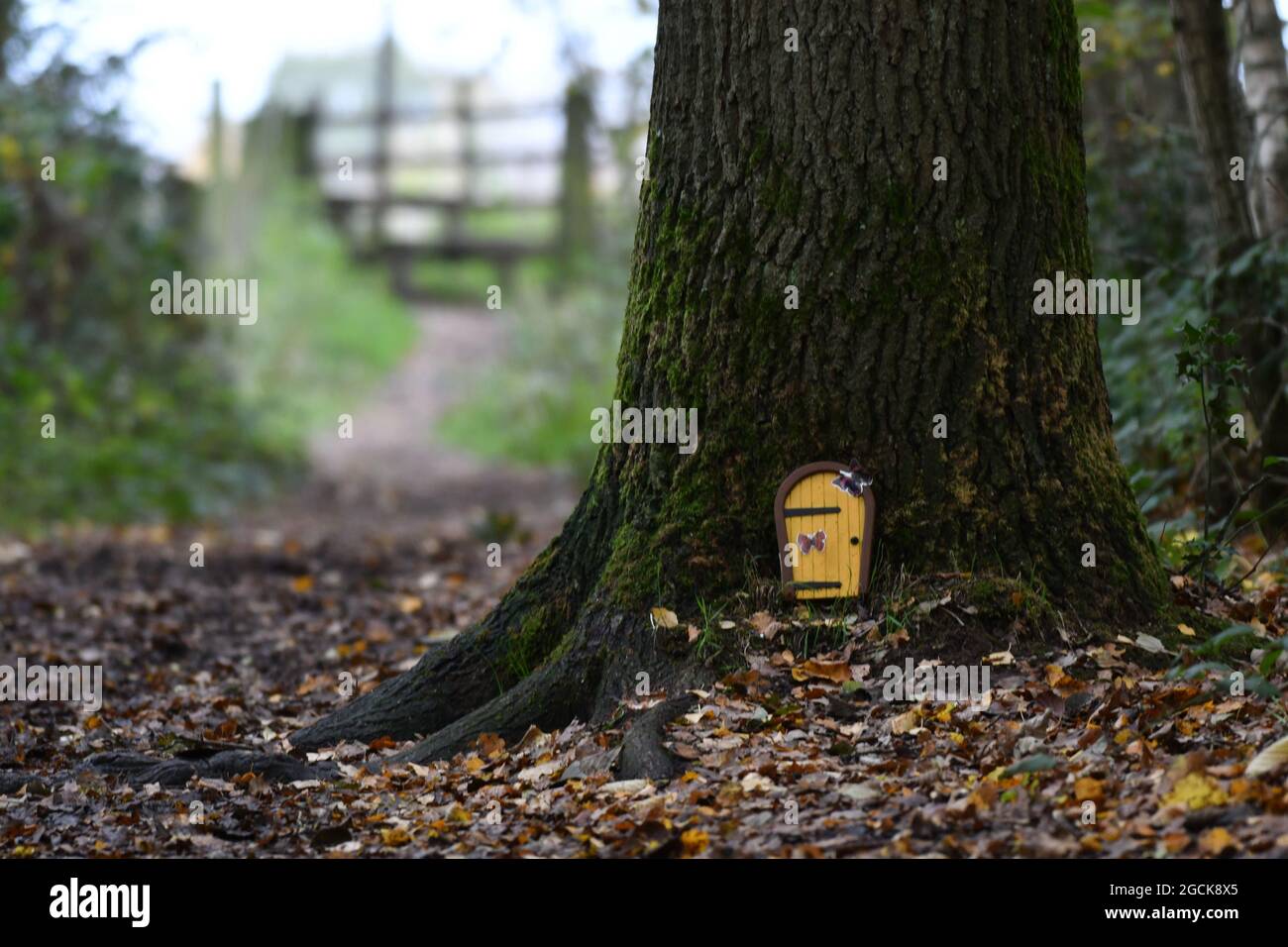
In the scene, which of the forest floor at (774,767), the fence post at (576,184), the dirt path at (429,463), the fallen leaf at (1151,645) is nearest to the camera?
the forest floor at (774,767)

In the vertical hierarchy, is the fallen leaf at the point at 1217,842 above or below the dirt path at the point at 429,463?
below

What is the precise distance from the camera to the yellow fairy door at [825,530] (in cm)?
433

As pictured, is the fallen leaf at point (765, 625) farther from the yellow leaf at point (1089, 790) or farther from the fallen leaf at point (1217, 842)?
the fallen leaf at point (1217, 842)

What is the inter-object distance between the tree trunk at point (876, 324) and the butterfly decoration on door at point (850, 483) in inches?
3.6

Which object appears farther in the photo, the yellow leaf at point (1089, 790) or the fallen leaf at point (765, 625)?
the fallen leaf at point (765, 625)

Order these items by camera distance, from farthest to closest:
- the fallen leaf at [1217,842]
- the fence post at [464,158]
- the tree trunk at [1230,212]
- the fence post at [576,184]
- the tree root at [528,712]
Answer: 1. the fence post at [464,158]
2. the fence post at [576,184]
3. the tree trunk at [1230,212]
4. the tree root at [528,712]
5. the fallen leaf at [1217,842]

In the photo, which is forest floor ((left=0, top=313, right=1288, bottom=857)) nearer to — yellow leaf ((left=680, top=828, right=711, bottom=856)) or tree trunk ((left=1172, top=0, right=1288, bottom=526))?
yellow leaf ((left=680, top=828, right=711, bottom=856))

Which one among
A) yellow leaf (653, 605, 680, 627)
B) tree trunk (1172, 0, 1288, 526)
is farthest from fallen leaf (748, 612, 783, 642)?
tree trunk (1172, 0, 1288, 526)

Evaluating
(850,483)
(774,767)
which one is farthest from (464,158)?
(774,767)

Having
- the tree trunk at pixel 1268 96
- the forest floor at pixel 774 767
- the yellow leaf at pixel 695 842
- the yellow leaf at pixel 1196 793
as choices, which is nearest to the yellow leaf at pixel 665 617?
the forest floor at pixel 774 767

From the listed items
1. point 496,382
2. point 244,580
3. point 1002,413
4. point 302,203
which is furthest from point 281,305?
point 1002,413

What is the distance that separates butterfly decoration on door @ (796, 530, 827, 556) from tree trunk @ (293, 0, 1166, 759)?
0.43ft

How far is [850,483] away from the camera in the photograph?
14.3ft
